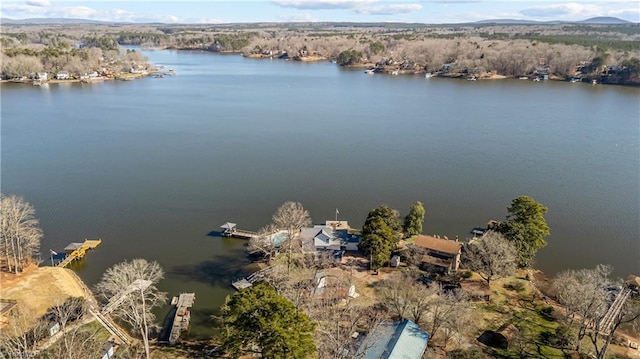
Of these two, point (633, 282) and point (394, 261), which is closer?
point (633, 282)

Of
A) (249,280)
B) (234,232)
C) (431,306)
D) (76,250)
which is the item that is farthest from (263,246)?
(76,250)

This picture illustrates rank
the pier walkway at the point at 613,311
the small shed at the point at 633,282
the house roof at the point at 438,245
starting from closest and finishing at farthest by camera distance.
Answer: the pier walkway at the point at 613,311 < the small shed at the point at 633,282 < the house roof at the point at 438,245

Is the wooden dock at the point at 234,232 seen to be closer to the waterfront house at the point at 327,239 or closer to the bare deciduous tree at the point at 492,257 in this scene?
the waterfront house at the point at 327,239

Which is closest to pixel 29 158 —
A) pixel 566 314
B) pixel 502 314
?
pixel 502 314

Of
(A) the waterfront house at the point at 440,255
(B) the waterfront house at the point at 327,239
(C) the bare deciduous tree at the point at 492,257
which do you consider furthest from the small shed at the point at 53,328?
(C) the bare deciduous tree at the point at 492,257

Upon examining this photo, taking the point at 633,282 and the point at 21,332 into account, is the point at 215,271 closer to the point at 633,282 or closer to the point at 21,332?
the point at 21,332

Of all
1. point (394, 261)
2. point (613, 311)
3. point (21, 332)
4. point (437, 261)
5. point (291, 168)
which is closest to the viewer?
point (21, 332)
